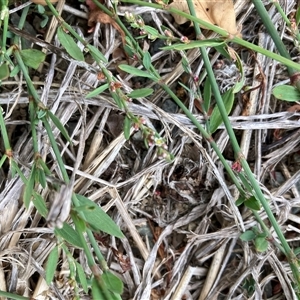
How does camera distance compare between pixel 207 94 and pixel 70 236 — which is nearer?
pixel 70 236

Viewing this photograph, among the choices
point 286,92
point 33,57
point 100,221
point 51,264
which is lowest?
point 51,264

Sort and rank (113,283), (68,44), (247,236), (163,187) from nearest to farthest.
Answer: (113,283) < (68,44) < (247,236) < (163,187)

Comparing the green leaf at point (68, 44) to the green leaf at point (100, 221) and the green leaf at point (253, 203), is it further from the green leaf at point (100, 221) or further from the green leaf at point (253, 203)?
the green leaf at point (253, 203)

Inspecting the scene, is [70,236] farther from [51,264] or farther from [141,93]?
[141,93]

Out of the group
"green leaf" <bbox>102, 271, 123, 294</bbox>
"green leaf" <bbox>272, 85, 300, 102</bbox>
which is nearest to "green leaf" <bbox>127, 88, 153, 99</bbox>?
"green leaf" <bbox>272, 85, 300, 102</bbox>

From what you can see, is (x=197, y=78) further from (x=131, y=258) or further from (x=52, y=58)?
(x=131, y=258)

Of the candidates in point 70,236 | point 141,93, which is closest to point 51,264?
point 70,236
